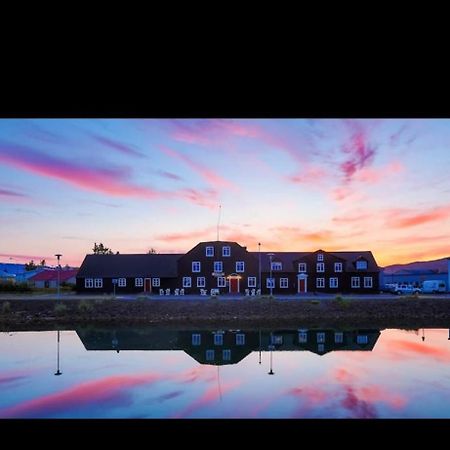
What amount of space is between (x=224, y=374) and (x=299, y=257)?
1919 centimetres

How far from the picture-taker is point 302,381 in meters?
8.12

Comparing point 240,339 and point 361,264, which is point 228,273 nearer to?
point 361,264

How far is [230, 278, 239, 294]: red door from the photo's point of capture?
2539cm

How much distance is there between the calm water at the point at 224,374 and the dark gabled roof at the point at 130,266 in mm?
11840

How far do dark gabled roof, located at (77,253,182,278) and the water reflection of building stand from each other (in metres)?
11.1

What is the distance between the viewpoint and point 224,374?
29.0 ft

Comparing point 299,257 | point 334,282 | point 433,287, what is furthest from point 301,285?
point 433,287
